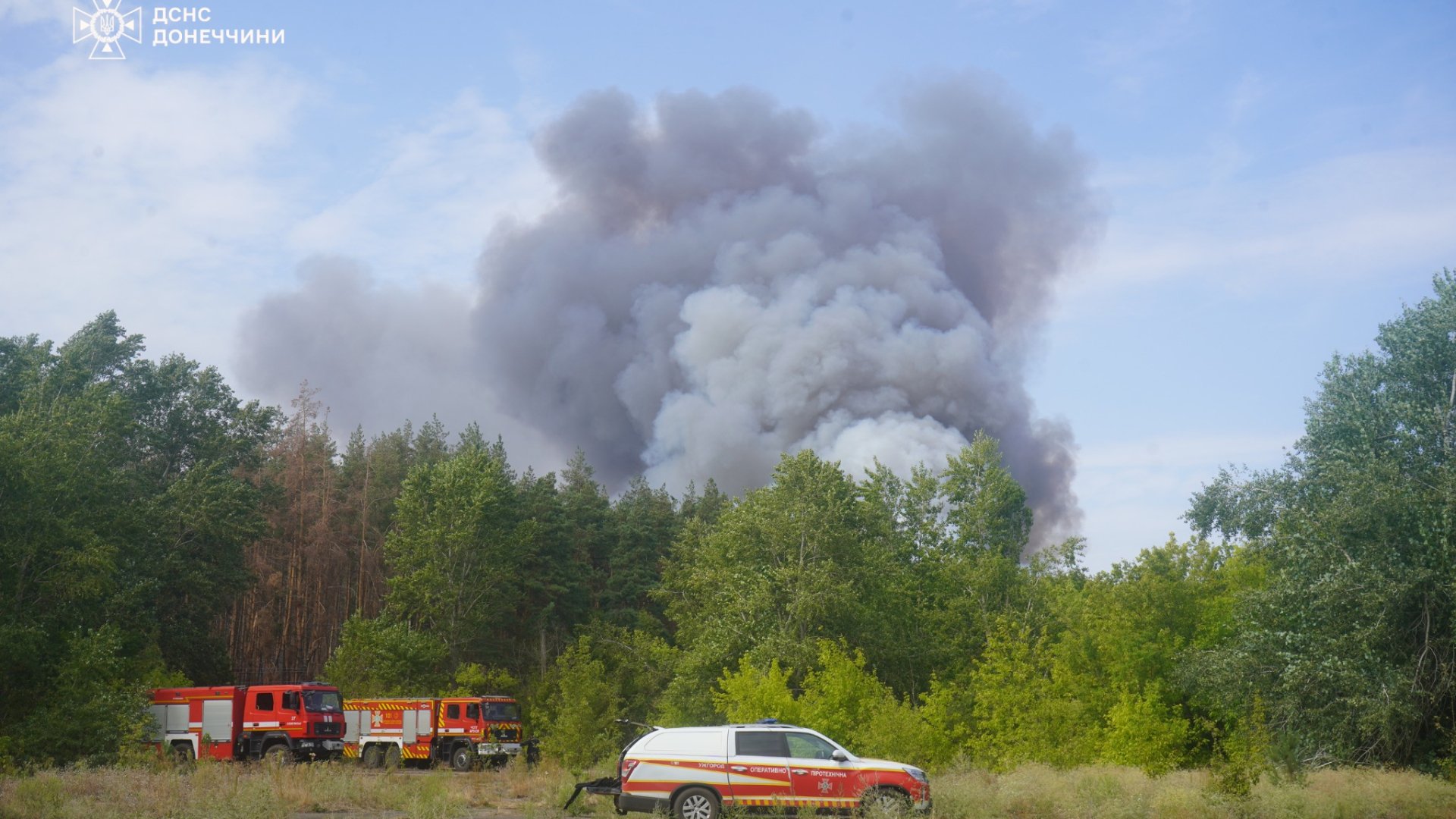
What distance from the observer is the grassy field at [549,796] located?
62.8ft

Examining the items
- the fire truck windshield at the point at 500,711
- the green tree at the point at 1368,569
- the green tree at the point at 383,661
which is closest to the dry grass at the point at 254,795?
the fire truck windshield at the point at 500,711

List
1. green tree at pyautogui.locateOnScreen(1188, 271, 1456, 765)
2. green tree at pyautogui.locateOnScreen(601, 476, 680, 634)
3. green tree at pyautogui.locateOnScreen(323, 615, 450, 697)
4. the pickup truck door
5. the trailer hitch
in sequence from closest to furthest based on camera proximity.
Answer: the pickup truck door, the trailer hitch, green tree at pyautogui.locateOnScreen(1188, 271, 1456, 765), green tree at pyautogui.locateOnScreen(323, 615, 450, 697), green tree at pyautogui.locateOnScreen(601, 476, 680, 634)

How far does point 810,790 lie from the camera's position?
61.6 ft

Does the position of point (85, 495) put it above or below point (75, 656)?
above

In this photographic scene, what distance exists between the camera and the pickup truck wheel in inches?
730

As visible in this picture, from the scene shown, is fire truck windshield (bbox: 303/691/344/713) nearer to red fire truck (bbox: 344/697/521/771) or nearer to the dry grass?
red fire truck (bbox: 344/697/521/771)

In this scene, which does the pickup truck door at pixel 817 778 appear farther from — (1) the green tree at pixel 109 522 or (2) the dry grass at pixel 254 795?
(1) the green tree at pixel 109 522

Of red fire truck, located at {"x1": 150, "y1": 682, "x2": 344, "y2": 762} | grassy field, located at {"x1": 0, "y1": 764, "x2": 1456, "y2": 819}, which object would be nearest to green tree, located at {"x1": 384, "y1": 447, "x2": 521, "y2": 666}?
red fire truck, located at {"x1": 150, "y1": 682, "x2": 344, "y2": 762}

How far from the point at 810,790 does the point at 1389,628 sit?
19.0 metres

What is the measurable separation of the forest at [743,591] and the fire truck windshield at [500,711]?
3164mm

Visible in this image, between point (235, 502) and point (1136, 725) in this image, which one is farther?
point (235, 502)

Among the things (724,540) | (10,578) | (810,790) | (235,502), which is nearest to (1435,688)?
(810,790)

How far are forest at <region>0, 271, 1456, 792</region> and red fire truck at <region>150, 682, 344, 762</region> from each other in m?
2.36

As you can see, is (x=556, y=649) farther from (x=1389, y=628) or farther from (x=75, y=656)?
(x=1389, y=628)
